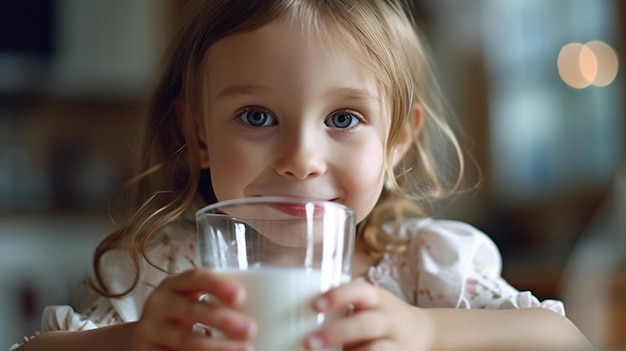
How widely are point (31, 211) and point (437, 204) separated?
118 inches

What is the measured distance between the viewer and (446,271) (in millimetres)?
1042

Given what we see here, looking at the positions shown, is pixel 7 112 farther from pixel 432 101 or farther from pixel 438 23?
pixel 432 101

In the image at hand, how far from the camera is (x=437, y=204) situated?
131 cm

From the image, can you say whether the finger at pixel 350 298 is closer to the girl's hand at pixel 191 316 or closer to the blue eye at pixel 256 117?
the girl's hand at pixel 191 316

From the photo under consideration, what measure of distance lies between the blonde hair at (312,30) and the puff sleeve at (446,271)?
3 cm

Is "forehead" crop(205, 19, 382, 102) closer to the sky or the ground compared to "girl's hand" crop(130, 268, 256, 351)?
closer to the sky

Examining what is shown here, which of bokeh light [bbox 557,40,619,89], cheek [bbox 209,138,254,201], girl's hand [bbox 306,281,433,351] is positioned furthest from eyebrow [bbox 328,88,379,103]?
bokeh light [bbox 557,40,619,89]

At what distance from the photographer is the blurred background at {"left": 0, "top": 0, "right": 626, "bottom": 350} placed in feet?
10.3

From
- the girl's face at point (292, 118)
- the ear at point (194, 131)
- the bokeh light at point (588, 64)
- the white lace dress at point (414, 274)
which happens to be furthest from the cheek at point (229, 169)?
the bokeh light at point (588, 64)

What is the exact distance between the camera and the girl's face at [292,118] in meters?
0.82

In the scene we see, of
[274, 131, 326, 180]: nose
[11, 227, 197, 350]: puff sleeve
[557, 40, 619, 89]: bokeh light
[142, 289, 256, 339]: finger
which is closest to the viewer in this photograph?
[142, 289, 256, 339]: finger

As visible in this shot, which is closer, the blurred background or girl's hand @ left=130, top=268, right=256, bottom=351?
girl's hand @ left=130, top=268, right=256, bottom=351

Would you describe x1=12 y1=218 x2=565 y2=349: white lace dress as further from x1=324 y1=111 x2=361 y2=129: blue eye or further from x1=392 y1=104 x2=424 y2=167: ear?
x1=324 y1=111 x2=361 y2=129: blue eye

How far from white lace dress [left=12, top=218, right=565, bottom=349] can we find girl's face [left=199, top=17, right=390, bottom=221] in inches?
8.3
